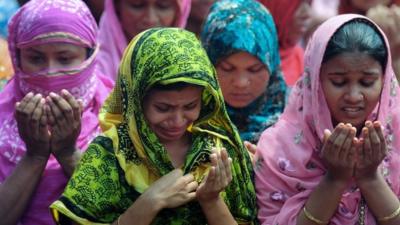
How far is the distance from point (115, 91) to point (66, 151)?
0.42 m

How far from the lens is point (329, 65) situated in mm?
4148

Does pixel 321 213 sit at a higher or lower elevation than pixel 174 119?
lower

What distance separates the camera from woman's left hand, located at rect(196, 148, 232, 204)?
3.89m

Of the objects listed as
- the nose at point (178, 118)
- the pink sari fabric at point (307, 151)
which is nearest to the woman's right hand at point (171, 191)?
the nose at point (178, 118)

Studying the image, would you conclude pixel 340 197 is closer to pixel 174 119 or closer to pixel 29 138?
pixel 174 119

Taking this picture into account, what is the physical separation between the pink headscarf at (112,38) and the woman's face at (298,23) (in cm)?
84

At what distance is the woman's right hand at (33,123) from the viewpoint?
425cm

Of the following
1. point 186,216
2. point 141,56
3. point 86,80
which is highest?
point 141,56

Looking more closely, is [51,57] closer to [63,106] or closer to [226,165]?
[63,106]

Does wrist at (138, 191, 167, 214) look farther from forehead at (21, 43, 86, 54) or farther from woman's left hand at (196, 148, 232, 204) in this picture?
forehead at (21, 43, 86, 54)

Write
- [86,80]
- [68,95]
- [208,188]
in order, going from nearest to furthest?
1. [208,188]
2. [68,95]
3. [86,80]

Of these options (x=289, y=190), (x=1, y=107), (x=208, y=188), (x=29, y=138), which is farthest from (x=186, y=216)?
(x=1, y=107)

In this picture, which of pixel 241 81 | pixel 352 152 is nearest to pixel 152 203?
pixel 352 152

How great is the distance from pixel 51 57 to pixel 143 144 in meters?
0.82
